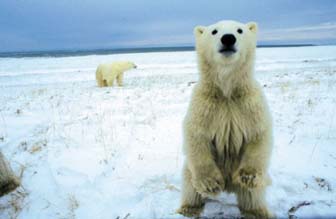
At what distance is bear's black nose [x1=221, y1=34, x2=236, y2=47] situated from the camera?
2.58 metres

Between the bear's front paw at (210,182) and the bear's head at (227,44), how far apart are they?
40.8 inches

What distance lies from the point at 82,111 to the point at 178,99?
268 centimetres

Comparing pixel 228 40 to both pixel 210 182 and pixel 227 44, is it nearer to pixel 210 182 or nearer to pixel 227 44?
pixel 227 44

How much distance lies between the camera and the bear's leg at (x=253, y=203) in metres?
2.79

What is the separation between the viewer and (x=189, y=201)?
2986 millimetres

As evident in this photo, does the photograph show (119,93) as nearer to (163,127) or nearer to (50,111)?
(50,111)

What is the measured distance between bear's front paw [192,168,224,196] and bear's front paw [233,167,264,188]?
186mm

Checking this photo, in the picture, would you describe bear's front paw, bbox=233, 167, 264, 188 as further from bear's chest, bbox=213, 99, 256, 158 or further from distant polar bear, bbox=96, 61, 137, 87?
distant polar bear, bbox=96, 61, 137, 87

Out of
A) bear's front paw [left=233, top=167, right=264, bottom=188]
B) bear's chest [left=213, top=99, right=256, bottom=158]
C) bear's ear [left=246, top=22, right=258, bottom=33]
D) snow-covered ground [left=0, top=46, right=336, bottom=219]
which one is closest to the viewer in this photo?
bear's front paw [left=233, top=167, right=264, bottom=188]

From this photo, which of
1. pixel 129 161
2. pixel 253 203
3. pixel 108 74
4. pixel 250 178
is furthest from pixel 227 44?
pixel 108 74

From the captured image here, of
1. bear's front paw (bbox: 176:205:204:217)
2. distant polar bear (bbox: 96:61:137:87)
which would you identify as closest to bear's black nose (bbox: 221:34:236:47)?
bear's front paw (bbox: 176:205:204:217)

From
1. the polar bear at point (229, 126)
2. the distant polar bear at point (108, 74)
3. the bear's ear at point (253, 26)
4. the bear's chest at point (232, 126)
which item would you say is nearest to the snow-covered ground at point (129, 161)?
the polar bear at point (229, 126)

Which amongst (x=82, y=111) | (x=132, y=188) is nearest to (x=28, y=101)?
(x=82, y=111)

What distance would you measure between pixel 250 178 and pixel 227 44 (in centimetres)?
123
